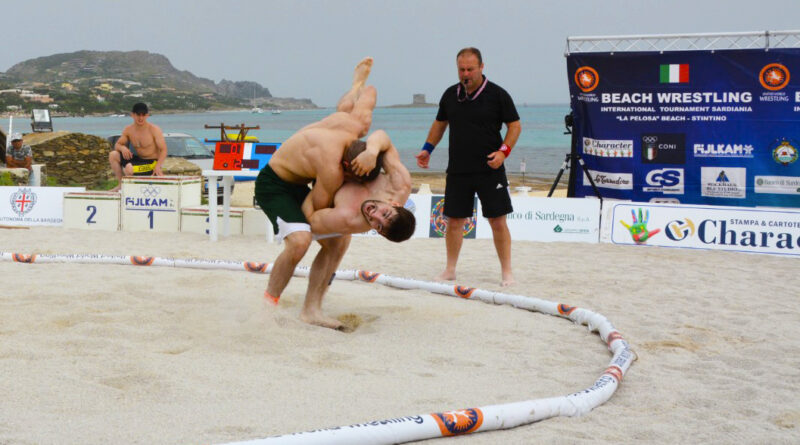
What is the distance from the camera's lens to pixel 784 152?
9453 mm

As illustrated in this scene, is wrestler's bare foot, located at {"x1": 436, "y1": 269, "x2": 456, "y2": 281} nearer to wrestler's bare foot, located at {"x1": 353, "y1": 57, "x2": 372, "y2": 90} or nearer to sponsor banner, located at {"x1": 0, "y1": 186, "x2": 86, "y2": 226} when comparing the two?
wrestler's bare foot, located at {"x1": 353, "y1": 57, "x2": 372, "y2": 90}

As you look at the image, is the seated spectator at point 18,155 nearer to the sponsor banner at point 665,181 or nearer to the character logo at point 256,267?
the character logo at point 256,267

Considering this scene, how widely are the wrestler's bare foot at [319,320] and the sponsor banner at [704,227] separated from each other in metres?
5.13

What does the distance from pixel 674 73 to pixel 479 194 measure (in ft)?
13.7

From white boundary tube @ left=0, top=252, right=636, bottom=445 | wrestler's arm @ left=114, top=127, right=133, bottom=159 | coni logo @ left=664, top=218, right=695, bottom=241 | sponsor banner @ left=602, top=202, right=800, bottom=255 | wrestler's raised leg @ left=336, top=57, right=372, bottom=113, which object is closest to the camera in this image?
white boundary tube @ left=0, top=252, right=636, bottom=445

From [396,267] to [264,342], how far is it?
3.22 metres

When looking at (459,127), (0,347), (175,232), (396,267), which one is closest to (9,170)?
(175,232)

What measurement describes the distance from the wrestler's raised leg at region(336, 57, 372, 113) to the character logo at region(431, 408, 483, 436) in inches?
99.2

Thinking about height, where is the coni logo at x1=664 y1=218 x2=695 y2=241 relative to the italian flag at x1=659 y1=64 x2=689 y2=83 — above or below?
below

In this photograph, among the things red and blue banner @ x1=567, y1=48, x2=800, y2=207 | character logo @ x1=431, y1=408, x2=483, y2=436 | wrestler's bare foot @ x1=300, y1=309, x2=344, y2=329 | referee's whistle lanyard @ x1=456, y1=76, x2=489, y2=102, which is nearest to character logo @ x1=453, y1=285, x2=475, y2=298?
wrestler's bare foot @ x1=300, y1=309, x2=344, y2=329

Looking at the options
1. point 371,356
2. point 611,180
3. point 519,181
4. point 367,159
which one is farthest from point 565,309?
point 519,181

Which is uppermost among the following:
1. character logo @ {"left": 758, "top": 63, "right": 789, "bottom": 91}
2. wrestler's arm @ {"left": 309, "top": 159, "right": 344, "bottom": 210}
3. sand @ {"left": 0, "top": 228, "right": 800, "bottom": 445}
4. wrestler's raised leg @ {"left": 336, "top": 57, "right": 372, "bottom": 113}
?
character logo @ {"left": 758, "top": 63, "right": 789, "bottom": 91}

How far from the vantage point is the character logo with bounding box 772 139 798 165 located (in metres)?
9.42

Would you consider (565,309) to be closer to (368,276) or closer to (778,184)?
(368,276)
